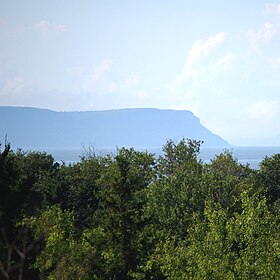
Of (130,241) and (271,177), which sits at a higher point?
(271,177)

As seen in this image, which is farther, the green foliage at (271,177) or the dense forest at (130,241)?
the green foliage at (271,177)

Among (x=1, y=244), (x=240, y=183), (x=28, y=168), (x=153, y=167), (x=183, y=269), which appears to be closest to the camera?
(x=1, y=244)

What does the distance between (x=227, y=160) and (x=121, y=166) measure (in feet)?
166

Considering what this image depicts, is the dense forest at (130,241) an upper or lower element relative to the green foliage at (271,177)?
lower

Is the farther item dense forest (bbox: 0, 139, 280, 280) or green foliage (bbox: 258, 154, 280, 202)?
green foliage (bbox: 258, 154, 280, 202)

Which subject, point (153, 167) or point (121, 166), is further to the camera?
point (153, 167)

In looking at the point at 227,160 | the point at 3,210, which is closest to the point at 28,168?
the point at 227,160

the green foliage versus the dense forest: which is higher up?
the green foliage

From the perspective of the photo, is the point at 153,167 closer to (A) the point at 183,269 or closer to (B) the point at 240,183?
Answer: (B) the point at 240,183

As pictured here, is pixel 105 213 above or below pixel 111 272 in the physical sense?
above

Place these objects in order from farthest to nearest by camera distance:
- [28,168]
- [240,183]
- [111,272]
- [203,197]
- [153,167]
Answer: [28,168] → [153,167] → [240,183] → [203,197] → [111,272]

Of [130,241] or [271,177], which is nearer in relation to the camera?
[130,241]

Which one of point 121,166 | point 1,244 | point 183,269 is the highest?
point 121,166

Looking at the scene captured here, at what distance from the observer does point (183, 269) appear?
3972 centimetres
